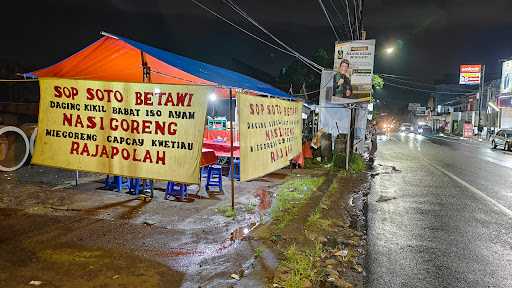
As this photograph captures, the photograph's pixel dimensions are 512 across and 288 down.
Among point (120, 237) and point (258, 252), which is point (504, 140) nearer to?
point (258, 252)

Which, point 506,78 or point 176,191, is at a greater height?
point 506,78

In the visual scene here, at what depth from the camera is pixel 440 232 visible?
6910 millimetres

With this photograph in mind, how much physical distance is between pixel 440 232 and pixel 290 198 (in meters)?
3.23

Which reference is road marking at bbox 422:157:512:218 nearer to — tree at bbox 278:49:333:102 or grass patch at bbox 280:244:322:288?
grass patch at bbox 280:244:322:288

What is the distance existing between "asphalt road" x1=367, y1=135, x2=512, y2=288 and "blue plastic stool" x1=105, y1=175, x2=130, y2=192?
5276 mm

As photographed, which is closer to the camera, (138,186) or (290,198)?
(138,186)

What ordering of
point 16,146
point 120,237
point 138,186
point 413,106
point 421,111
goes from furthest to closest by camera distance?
point 413,106 < point 421,111 < point 16,146 < point 138,186 < point 120,237

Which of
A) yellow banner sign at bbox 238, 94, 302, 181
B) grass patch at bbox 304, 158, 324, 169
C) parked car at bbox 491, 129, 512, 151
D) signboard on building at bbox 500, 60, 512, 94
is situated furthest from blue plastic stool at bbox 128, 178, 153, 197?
signboard on building at bbox 500, 60, 512, 94

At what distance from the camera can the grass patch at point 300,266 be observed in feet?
14.4

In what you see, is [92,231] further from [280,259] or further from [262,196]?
[262,196]

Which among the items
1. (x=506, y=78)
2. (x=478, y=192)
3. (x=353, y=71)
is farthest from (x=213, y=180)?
(x=506, y=78)

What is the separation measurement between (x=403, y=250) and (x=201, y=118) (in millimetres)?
3603

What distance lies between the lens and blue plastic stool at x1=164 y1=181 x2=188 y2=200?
816 centimetres

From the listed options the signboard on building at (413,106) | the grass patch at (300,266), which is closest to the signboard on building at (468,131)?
the signboard on building at (413,106)
